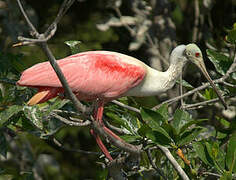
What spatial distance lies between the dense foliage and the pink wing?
18 cm

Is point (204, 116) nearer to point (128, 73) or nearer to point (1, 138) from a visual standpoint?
point (128, 73)

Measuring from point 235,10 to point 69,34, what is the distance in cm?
190

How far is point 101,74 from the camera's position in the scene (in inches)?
145

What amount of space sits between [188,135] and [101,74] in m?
0.89

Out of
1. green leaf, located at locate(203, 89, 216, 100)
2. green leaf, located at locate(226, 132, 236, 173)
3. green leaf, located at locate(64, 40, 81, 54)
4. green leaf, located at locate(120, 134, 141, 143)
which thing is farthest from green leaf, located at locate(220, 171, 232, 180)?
green leaf, located at locate(64, 40, 81, 54)

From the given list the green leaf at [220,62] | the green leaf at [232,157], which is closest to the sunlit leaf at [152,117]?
the green leaf at [232,157]

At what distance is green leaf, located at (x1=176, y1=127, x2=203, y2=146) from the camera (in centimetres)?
302

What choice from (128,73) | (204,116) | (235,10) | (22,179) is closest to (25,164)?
(22,179)

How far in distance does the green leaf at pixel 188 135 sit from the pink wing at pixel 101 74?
731 millimetres

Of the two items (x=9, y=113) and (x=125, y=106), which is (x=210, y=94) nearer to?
(x=125, y=106)

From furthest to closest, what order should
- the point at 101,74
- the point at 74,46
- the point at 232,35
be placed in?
the point at 74,46 → the point at 232,35 → the point at 101,74

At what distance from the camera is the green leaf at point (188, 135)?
302 cm

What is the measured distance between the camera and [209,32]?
5426 mm

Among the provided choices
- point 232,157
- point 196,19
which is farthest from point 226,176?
point 196,19
